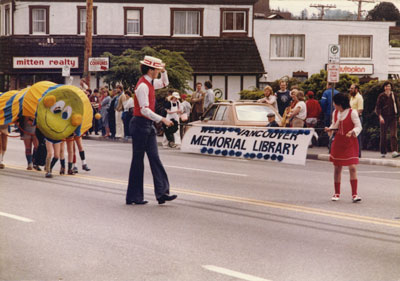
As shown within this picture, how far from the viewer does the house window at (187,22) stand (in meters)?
47.3

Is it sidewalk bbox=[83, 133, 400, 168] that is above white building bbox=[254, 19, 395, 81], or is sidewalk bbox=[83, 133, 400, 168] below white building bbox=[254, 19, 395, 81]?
below

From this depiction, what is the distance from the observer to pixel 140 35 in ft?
154

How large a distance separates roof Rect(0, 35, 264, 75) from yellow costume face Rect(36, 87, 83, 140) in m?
30.7

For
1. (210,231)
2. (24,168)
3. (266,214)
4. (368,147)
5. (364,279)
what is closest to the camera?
(364,279)

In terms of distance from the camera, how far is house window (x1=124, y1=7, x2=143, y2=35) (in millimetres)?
47156

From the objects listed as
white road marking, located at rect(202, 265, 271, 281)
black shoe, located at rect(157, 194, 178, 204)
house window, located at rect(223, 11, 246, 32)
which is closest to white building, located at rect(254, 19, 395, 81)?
house window, located at rect(223, 11, 246, 32)

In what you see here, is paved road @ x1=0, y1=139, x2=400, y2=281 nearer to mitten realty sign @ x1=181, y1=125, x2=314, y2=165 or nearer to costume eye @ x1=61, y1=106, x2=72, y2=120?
mitten realty sign @ x1=181, y1=125, x2=314, y2=165

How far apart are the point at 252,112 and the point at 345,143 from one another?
8.53 m

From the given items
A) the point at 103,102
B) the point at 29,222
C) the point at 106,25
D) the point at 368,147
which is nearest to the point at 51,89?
the point at 29,222

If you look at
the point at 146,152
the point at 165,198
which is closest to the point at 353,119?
the point at 165,198

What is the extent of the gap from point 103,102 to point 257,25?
20.9m

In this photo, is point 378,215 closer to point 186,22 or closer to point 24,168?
point 24,168

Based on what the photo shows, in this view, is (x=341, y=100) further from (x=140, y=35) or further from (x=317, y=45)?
(x=317, y=45)

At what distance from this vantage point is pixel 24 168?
16.9 m
